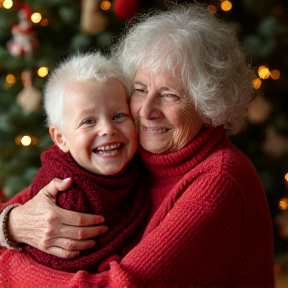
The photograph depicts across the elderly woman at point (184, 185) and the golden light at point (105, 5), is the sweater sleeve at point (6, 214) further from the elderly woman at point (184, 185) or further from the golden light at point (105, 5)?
the golden light at point (105, 5)

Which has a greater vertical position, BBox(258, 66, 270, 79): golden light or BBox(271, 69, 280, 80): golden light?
BBox(258, 66, 270, 79): golden light

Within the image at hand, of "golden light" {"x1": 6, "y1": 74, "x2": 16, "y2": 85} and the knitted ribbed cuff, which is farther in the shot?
"golden light" {"x1": 6, "y1": 74, "x2": 16, "y2": 85}

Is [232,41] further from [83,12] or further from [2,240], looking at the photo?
[83,12]

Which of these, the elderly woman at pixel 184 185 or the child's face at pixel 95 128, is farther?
the child's face at pixel 95 128

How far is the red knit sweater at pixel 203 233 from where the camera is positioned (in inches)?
52.3

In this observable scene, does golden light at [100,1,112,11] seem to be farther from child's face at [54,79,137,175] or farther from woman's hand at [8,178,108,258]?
woman's hand at [8,178,108,258]

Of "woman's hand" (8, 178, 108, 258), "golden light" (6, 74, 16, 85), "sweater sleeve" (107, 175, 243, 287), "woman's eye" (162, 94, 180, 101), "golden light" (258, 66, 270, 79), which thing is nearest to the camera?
"sweater sleeve" (107, 175, 243, 287)

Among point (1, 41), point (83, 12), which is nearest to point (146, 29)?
point (83, 12)

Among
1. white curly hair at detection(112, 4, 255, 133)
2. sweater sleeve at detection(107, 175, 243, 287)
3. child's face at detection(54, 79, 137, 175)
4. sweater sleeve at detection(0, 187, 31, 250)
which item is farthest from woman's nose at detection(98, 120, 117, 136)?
sweater sleeve at detection(0, 187, 31, 250)

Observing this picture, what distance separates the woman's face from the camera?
1560mm

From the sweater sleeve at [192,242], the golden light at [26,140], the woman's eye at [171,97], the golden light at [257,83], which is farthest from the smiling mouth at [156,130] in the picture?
the golden light at [26,140]

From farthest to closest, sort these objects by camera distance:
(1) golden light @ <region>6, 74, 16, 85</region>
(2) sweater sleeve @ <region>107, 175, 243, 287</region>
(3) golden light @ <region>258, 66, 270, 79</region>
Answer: (1) golden light @ <region>6, 74, 16, 85</region> → (3) golden light @ <region>258, 66, 270, 79</region> → (2) sweater sleeve @ <region>107, 175, 243, 287</region>

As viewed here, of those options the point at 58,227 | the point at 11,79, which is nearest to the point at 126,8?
the point at 11,79

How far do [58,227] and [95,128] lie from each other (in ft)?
1.14
